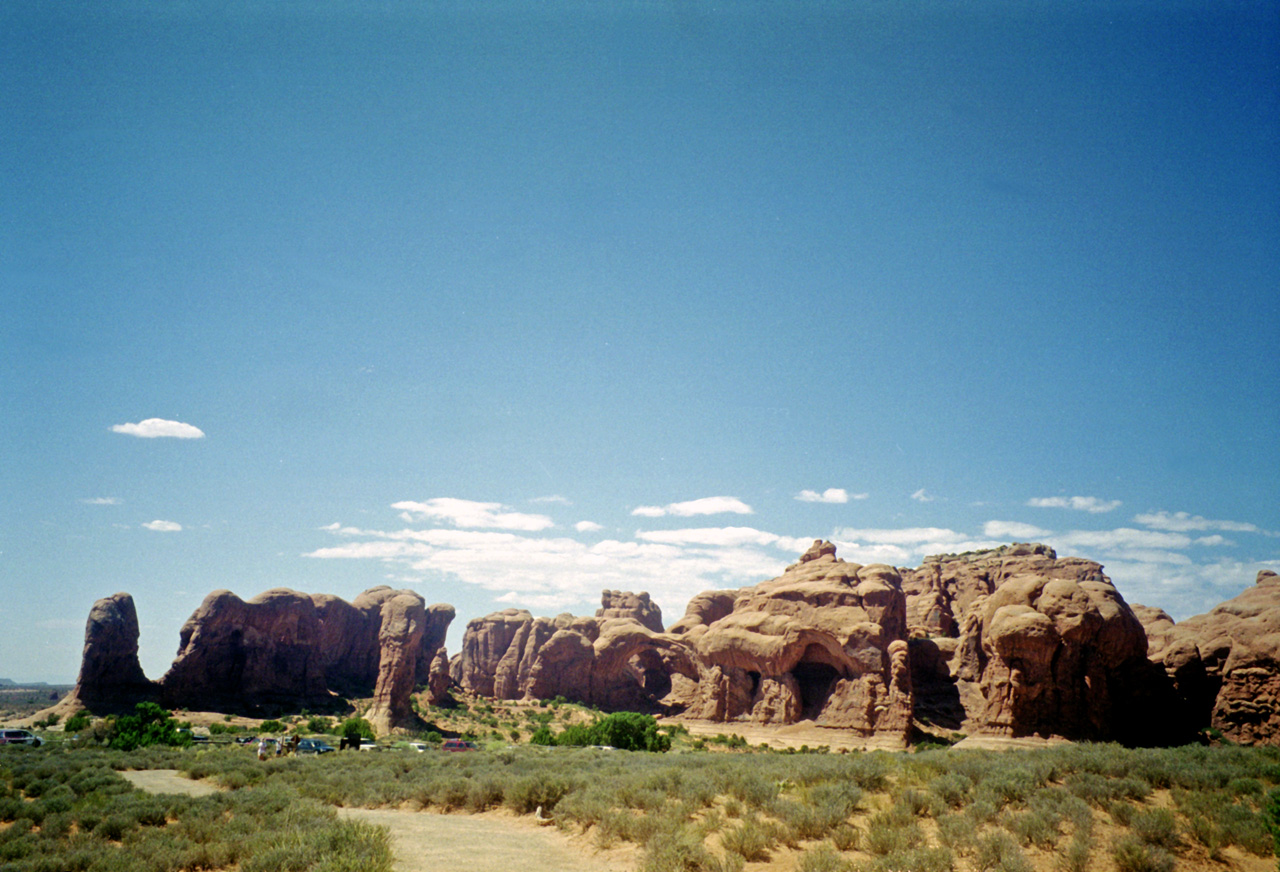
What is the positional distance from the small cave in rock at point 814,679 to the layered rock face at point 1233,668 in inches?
735

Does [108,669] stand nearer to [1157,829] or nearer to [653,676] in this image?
[653,676]

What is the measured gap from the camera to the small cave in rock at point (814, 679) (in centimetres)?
4291

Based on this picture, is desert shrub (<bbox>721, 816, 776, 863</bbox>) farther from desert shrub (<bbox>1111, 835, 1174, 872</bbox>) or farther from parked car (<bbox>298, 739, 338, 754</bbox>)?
parked car (<bbox>298, 739, 338, 754</bbox>)

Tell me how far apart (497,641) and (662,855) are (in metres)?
62.6

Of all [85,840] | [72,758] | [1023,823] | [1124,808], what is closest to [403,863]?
[85,840]

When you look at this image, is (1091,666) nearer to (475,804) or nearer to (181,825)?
(475,804)

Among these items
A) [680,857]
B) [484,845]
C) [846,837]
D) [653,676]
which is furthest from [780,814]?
[653,676]

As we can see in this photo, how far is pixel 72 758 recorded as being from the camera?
78.3 ft

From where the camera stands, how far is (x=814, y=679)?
148 feet

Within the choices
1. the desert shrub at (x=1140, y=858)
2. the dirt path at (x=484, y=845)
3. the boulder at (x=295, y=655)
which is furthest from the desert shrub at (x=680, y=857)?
the boulder at (x=295, y=655)

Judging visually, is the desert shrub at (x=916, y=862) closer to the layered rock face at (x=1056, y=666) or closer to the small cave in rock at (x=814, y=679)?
the layered rock face at (x=1056, y=666)

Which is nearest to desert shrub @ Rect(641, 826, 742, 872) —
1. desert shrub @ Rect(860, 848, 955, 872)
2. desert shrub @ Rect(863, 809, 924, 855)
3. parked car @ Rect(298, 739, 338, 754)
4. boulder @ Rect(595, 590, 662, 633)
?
desert shrub @ Rect(860, 848, 955, 872)

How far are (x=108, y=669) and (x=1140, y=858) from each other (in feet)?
202

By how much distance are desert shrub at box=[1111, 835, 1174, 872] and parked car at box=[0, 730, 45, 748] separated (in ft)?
144
